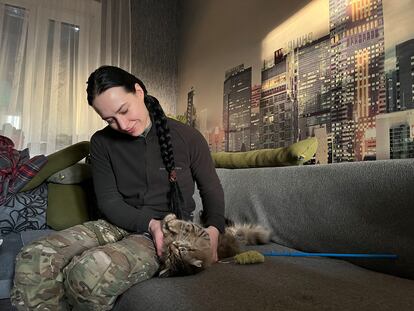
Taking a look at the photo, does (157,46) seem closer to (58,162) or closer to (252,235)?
(58,162)

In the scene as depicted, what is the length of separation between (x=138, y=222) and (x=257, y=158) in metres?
0.71

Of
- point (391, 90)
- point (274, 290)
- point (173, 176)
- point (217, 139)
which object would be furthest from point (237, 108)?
point (274, 290)

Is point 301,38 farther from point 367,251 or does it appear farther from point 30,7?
point 30,7

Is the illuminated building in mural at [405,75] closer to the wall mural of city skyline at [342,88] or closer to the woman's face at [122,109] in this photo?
the wall mural of city skyline at [342,88]

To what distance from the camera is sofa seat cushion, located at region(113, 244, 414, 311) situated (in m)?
0.67

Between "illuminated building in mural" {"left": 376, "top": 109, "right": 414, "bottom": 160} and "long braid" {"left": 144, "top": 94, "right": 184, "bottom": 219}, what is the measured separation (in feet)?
2.55

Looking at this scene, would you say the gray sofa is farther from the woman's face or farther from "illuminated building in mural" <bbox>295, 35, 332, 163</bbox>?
the woman's face

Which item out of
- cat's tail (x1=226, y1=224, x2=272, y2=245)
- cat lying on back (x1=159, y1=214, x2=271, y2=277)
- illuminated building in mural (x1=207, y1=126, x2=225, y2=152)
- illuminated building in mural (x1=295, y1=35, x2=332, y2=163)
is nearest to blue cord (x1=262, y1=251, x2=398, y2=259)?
cat's tail (x1=226, y1=224, x2=272, y2=245)

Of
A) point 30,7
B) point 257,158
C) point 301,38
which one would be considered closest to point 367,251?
point 257,158

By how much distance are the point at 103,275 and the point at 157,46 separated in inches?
101

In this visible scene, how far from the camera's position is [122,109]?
1.03 metres

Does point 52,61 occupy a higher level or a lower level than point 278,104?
higher

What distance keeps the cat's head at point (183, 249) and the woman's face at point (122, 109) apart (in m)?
0.34

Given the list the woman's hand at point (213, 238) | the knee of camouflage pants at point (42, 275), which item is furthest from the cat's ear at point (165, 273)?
the knee of camouflage pants at point (42, 275)
